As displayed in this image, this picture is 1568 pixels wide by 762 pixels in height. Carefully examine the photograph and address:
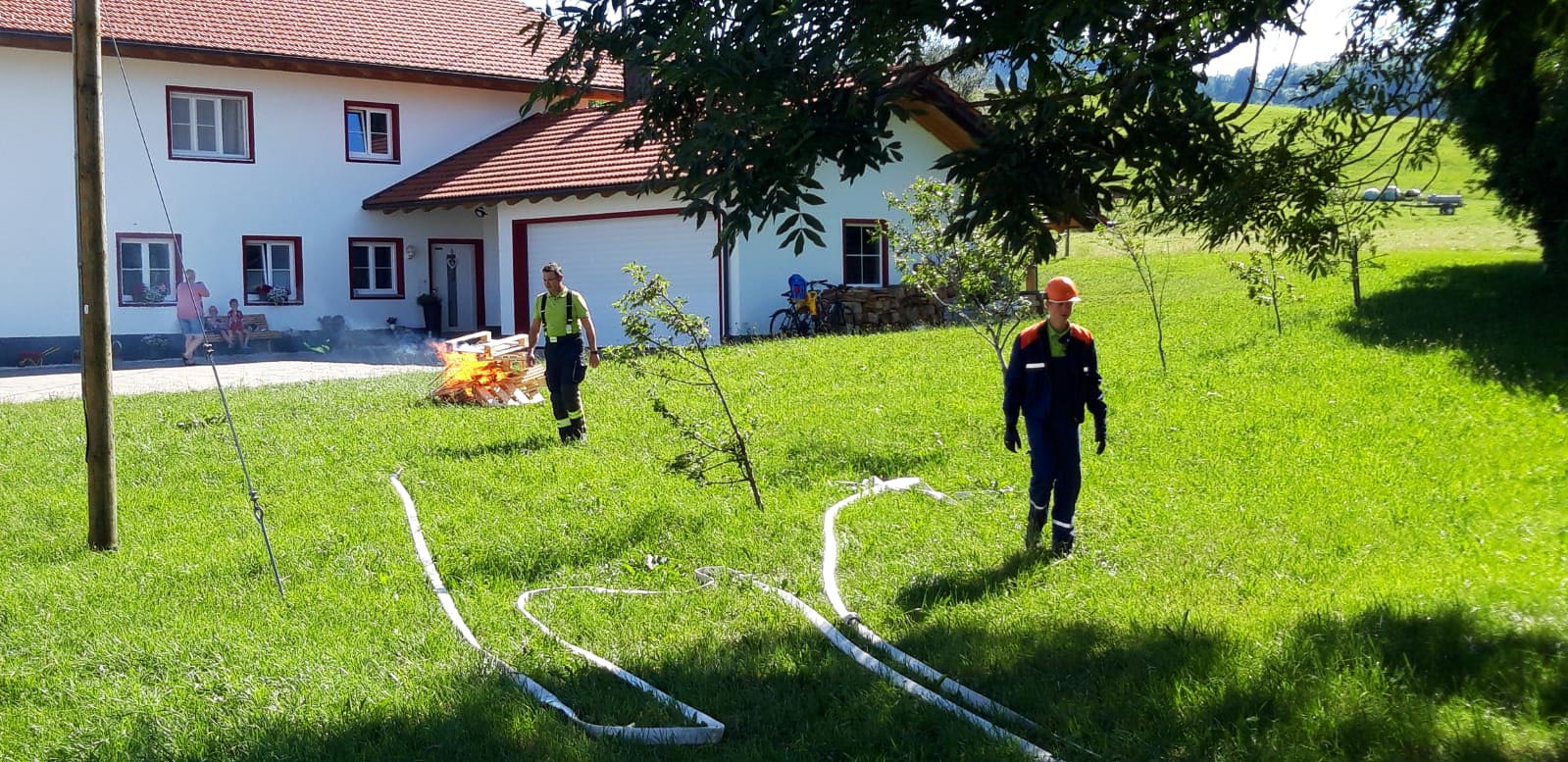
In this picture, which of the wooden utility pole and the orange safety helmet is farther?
the wooden utility pole

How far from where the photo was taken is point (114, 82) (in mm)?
24109

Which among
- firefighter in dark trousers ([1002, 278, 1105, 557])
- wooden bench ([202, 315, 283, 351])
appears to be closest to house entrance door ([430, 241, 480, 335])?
wooden bench ([202, 315, 283, 351])

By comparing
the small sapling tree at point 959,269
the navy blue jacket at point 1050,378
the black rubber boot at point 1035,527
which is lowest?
the black rubber boot at point 1035,527

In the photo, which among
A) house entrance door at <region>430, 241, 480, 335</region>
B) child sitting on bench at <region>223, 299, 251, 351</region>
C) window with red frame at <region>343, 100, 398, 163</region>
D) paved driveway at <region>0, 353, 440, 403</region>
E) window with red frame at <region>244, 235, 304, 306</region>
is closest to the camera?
paved driveway at <region>0, 353, 440, 403</region>

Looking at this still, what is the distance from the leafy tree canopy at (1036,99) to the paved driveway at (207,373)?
498 inches

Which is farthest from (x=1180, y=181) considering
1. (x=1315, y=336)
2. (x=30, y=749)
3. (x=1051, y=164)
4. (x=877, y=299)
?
(x=877, y=299)

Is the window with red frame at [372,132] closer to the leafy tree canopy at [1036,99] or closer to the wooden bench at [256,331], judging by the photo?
the wooden bench at [256,331]

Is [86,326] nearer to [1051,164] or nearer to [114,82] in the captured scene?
[1051,164]

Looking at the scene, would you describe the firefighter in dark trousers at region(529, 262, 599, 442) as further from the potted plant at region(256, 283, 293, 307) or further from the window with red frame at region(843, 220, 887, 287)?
the potted plant at region(256, 283, 293, 307)

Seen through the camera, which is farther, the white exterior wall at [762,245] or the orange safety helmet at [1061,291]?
the white exterior wall at [762,245]

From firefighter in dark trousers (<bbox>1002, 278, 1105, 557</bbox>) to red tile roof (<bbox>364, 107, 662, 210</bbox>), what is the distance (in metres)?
15.3

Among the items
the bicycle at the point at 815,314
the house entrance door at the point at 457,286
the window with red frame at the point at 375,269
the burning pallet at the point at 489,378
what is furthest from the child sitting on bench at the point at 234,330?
the burning pallet at the point at 489,378

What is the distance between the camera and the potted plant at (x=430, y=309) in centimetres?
2805

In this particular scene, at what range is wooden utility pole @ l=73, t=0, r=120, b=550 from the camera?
28.0 feet
